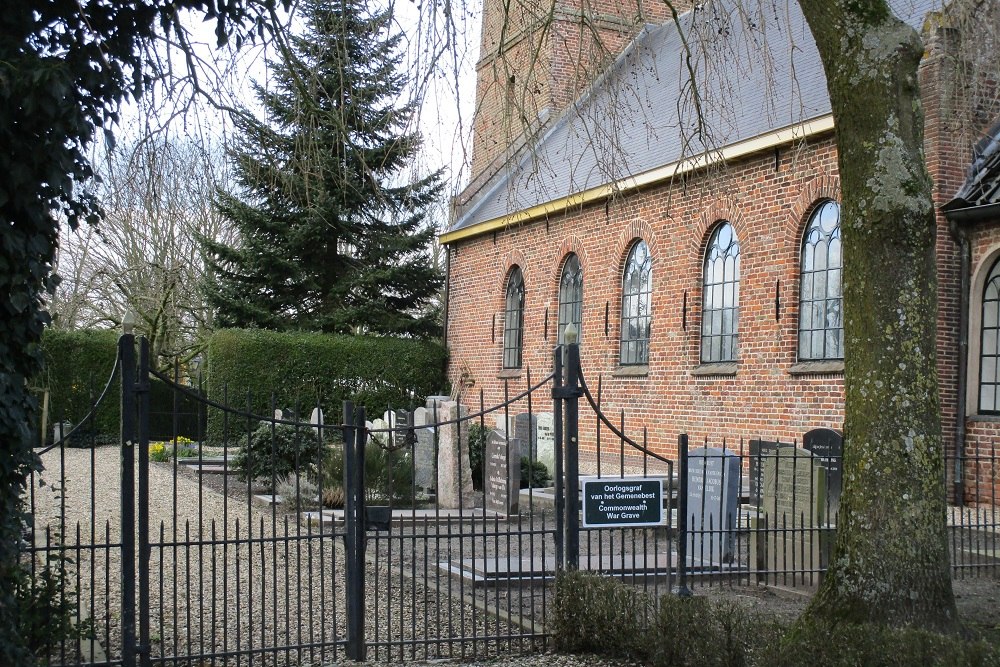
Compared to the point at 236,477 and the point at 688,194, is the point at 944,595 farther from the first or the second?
the point at 236,477

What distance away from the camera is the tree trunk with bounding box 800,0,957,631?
6.11 metres

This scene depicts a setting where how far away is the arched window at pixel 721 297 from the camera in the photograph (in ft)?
55.9

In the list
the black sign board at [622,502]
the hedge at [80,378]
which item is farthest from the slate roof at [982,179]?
the hedge at [80,378]

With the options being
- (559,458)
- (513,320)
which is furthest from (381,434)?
(559,458)

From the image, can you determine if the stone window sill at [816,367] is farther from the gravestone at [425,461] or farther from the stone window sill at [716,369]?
the gravestone at [425,461]

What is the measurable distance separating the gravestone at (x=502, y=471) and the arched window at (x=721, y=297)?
5.57m

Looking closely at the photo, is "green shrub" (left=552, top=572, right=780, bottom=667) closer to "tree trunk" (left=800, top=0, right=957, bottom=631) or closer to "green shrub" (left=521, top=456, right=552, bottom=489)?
"tree trunk" (left=800, top=0, right=957, bottom=631)

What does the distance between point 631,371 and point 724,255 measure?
304cm

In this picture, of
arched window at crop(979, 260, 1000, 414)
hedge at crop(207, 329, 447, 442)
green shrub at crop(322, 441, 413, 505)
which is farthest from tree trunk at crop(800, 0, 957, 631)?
hedge at crop(207, 329, 447, 442)

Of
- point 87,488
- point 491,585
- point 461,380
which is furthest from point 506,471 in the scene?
point 461,380

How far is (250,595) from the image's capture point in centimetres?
646

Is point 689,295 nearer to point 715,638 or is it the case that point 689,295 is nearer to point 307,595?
point 307,595

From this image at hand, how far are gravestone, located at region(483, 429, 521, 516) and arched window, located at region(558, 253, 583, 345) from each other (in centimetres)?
840

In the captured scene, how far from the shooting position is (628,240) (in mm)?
19406
